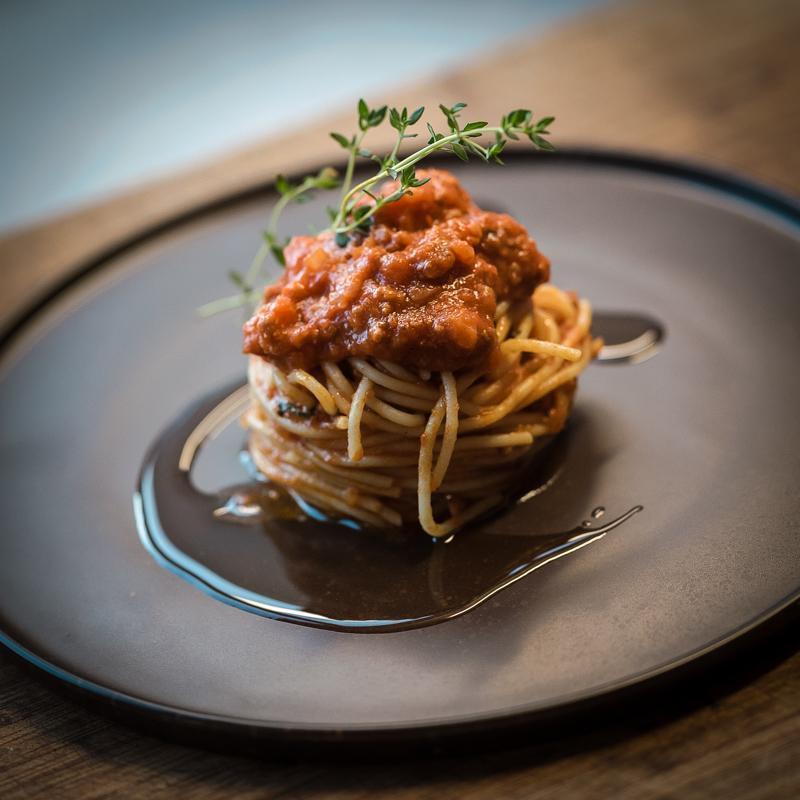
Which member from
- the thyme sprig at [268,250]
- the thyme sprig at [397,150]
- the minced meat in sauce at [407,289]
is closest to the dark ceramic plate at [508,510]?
the thyme sprig at [268,250]

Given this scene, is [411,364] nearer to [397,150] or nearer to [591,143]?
[397,150]

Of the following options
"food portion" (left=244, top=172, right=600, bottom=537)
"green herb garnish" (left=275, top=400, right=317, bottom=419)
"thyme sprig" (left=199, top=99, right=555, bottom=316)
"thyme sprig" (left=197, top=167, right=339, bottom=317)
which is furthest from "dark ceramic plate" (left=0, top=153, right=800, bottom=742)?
"thyme sprig" (left=199, top=99, right=555, bottom=316)

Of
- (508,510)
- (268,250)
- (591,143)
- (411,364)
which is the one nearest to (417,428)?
(411,364)

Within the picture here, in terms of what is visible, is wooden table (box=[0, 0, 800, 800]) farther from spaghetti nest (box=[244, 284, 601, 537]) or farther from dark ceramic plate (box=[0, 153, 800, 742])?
spaghetti nest (box=[244, 284, 601, 537])

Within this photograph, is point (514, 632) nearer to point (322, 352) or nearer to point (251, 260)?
point (322, 352)

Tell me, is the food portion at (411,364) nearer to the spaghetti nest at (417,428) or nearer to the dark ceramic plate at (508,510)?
the spaghetti nest at (417,428)

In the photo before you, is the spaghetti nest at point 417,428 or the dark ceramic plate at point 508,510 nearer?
the dark ceramic plate at point 508,510

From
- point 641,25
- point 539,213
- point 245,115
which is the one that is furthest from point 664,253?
point 245,115
